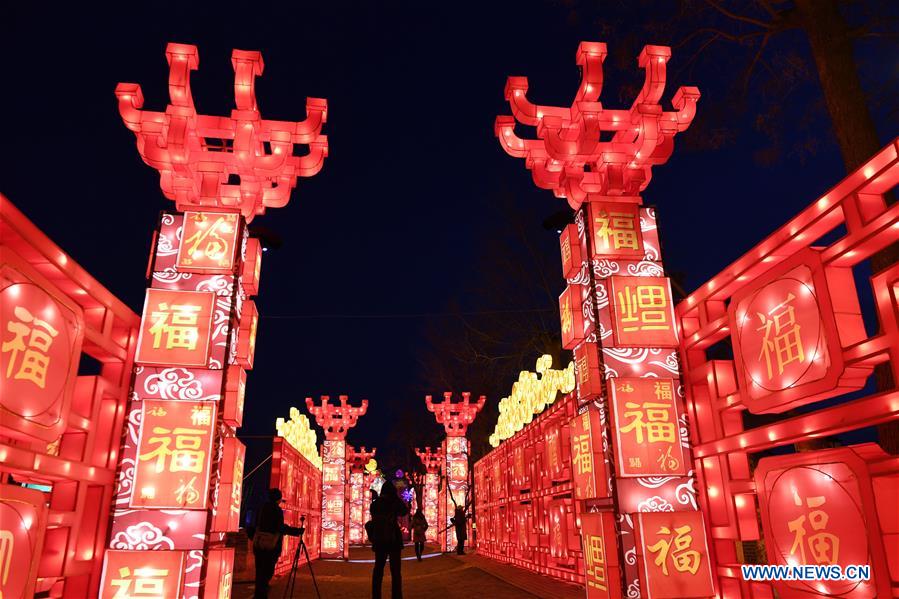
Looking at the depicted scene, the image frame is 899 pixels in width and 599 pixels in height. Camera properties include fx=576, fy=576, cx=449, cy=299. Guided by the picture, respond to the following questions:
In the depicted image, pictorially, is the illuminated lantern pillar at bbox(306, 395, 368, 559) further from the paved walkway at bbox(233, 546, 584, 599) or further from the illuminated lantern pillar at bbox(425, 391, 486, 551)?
the paved walkway at bbox(233, 546, 584, 599)

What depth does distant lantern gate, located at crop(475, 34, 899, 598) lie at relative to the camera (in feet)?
9.96

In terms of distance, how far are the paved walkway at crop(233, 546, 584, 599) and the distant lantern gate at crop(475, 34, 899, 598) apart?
154 inches

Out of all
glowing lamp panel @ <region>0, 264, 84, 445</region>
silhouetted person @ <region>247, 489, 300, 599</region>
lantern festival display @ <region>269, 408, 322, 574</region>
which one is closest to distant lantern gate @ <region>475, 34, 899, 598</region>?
glowing lamp panel @ <region>0, 264, 84, 445</region>

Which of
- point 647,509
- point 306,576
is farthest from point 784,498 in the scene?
point 306,576

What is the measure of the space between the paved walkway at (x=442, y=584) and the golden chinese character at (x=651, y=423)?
13.8 ft

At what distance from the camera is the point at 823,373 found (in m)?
3.14

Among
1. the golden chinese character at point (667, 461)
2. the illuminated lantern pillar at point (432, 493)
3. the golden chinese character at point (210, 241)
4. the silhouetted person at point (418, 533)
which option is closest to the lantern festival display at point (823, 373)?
the golden chinese character at point (667, 461)

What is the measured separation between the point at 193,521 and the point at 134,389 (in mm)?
1229

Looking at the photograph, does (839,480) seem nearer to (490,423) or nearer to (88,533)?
(88,533)

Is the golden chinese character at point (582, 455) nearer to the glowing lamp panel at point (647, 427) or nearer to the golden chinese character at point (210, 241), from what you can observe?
the glowing lamp panel at point (647, 427)

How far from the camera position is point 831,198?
329cm

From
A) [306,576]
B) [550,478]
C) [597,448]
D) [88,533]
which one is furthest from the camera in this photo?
[306,576]

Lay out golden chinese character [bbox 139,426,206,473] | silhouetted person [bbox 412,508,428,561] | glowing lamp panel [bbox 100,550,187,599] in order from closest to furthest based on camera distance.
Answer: glowing lamp panel [bbox 100,550,187,599], golden chinese character [bbox 139,426,206,473], silhouetted person [bbox 412,508,428,561]

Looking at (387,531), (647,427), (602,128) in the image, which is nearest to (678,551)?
(647,427)
